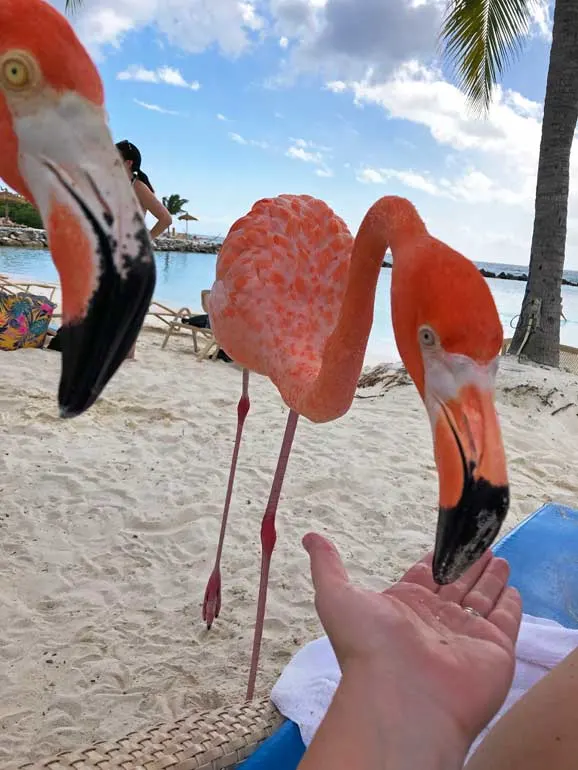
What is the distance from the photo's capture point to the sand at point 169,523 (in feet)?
5.93

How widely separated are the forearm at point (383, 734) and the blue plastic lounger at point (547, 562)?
1.28 metres

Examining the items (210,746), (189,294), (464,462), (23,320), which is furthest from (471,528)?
(189,294)

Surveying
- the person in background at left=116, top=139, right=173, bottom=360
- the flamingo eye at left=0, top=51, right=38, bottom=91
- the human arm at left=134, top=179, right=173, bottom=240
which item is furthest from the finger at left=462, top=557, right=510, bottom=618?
the human arm at left=134, top=179, right=173, bottom=240

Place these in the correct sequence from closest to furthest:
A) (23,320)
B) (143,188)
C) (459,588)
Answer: (459,588) < (143,188) < (23,320)

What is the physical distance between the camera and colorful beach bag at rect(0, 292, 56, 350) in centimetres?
486

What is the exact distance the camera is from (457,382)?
953mm

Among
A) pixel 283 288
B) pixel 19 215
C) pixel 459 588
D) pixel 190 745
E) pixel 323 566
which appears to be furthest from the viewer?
pixel 19 215

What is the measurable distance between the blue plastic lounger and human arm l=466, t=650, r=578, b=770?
1134 mm

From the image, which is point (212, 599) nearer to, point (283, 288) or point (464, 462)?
point (283, 288)

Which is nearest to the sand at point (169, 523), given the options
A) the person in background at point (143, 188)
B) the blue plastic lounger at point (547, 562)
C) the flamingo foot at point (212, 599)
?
the flamingo foot at point (212, 599)

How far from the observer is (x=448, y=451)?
35.3 inches

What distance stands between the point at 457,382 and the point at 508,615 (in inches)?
16.0

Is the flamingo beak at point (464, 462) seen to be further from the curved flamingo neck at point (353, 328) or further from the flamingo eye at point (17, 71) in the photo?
the flamingo eye at point (17, 71)

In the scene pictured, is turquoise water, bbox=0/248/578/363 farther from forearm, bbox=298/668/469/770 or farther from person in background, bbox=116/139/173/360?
forearm, bbox=298/668/469/770
